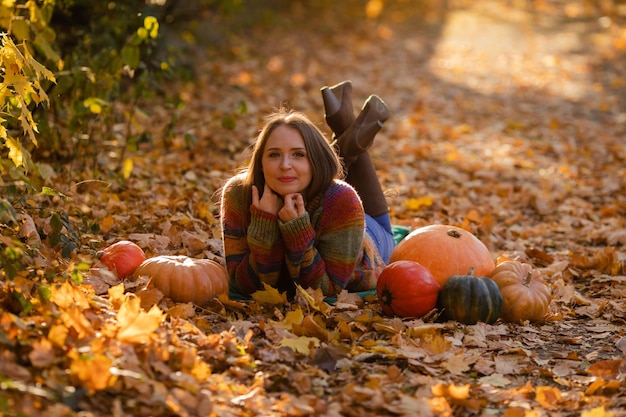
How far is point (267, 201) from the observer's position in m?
3.81

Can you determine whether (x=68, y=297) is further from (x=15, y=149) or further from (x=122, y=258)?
(x=122, y=258)

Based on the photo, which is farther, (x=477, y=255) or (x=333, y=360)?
(x=477, y=255)

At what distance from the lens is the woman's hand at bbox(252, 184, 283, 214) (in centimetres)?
380

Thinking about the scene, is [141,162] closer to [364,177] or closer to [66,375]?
[364,177]

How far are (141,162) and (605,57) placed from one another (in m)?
10.6

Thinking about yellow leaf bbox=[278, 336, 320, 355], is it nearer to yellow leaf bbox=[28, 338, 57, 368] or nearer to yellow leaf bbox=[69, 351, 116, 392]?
yellow leaf bbox=[69, 351, 116, 392]

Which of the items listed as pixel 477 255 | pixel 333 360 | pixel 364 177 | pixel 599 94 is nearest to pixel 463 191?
pixel 364 177

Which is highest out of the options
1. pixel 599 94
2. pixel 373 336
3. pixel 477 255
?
pixel 599 94

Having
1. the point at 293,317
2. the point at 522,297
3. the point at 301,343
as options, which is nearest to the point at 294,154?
the point at 293,317

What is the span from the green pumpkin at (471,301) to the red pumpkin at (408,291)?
0.24 feet

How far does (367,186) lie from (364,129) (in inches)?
14.8

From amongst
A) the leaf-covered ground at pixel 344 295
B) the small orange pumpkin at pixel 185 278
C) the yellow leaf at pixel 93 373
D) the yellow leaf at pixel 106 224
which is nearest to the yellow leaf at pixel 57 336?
the leaf-covered ground at pixel 344 295

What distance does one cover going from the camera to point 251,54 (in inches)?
470

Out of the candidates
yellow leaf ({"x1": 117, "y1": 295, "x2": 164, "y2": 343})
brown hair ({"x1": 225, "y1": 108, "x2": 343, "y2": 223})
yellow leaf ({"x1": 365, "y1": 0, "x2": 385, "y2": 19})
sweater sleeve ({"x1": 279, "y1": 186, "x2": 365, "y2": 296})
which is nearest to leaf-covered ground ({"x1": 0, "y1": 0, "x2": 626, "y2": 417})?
yellow leaf ({"x1": 117, "y1": 295, "x2": 164, "y2": 343})
